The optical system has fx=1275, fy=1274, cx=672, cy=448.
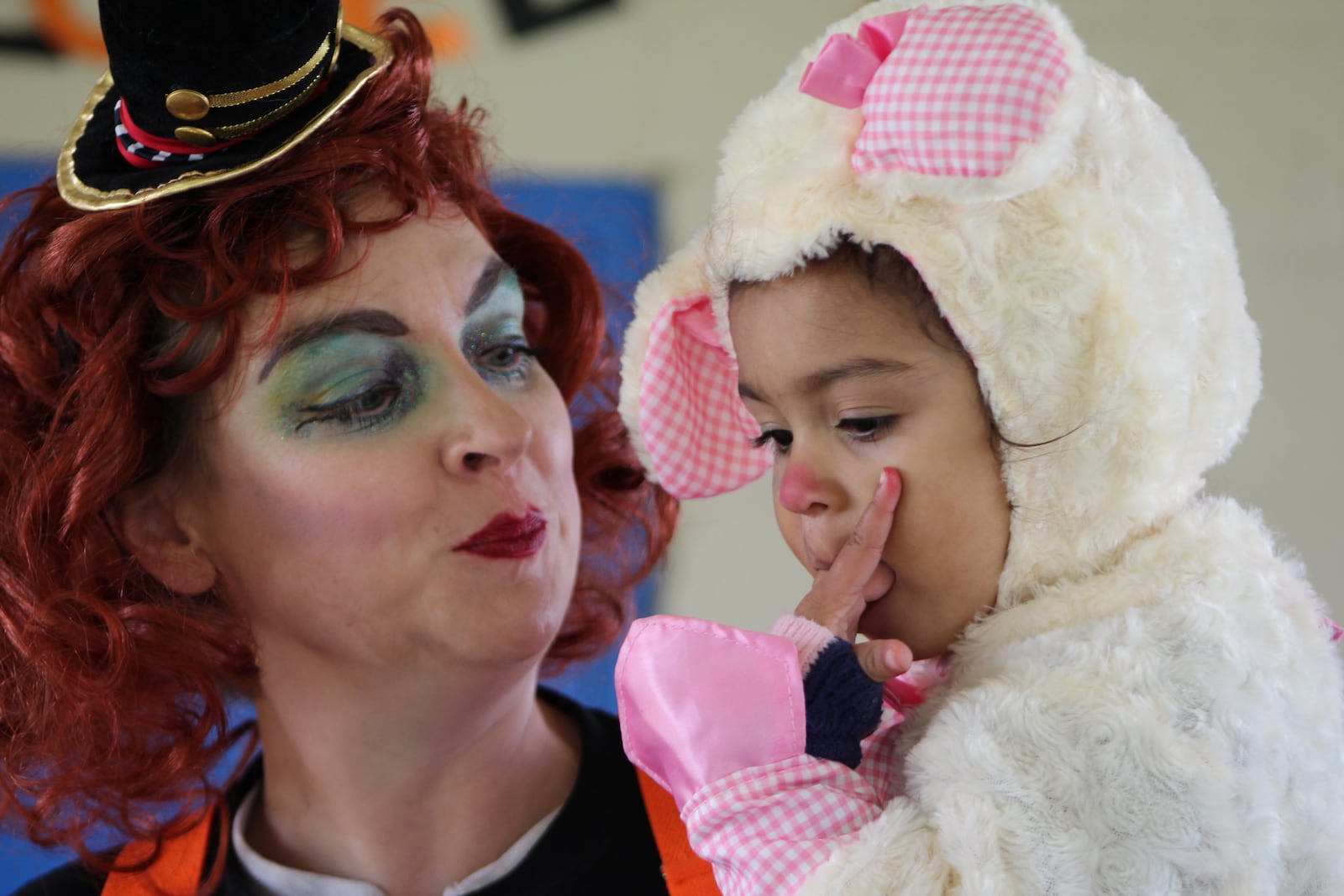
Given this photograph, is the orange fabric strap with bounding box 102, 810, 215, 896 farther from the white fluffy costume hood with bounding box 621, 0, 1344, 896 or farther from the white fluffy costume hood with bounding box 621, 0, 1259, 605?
the white fluffy costume hood with bounding box 621, 0, 1259, 605

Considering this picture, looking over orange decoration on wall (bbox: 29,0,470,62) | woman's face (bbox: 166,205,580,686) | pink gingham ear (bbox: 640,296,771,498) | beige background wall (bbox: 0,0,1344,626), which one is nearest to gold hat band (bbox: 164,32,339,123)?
woman's face (bbox: 166,205,580,686)

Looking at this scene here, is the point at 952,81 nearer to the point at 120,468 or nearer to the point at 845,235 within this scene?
the point at 845,235

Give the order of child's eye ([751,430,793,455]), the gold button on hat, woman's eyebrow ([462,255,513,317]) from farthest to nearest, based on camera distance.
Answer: woman's eyebrow ([462,255,513,317]) → the gold button on hat → child's eye ([751,430,793,455])

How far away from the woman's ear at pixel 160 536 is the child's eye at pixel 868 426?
0.69m

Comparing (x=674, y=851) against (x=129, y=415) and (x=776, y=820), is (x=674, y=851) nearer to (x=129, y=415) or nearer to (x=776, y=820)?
(x=776, y=820)

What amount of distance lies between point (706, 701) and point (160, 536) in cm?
66

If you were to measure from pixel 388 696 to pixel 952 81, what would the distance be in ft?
2.55

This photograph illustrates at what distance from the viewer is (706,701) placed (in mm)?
967

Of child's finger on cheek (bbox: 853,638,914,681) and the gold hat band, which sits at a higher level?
the gold hat band

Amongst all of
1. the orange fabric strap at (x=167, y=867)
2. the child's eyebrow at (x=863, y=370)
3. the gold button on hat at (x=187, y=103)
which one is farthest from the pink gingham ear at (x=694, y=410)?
the orange fabric strap at (x=167, y=867)

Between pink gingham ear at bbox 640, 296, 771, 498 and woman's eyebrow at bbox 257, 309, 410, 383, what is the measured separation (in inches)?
10.4

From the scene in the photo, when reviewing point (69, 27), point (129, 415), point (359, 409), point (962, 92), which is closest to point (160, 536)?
point (129, 415)

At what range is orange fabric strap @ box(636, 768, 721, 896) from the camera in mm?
1232

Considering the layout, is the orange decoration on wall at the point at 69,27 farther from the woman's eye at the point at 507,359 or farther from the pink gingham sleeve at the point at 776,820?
the pink gingham sleeve at the point at 776,820
